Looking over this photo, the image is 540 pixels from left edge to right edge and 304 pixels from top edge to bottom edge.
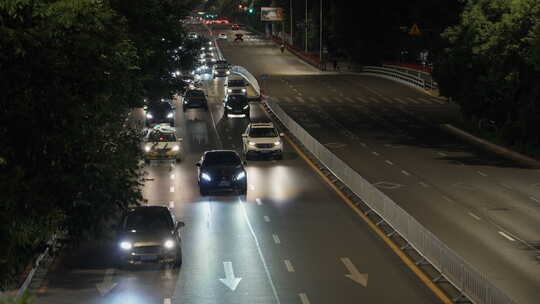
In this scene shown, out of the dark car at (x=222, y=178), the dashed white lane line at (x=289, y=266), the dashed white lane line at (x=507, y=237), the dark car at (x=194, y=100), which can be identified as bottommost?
the dark car at (x=194, y=100)

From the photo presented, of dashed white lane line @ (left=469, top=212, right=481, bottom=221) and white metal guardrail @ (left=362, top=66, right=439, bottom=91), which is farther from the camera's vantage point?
white metal guardrail @ (left=362, top=66, right=439, bottom=91)

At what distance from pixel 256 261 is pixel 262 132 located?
83.8 feet

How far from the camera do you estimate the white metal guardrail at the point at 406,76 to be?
9638 centimetres

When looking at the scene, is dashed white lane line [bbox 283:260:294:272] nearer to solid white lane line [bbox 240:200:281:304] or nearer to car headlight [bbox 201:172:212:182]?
solid white lane line [bbox 240:200:281:304]

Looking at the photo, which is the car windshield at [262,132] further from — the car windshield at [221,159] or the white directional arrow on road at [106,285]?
the white directional arrow on road at [106,285]

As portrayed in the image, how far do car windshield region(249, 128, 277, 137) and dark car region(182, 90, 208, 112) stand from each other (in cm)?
2644

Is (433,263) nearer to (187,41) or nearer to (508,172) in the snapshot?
(508,172)

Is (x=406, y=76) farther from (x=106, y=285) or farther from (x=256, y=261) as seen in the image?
(x=106, y=285)

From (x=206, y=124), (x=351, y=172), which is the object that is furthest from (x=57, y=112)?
(x=206, y=124)

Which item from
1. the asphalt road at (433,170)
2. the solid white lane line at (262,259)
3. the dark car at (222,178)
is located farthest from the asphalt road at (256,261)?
the asphalt road at (433,170)

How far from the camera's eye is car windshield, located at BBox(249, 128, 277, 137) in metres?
54.3

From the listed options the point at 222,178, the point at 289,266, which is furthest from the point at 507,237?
Answer: the point at 222,178

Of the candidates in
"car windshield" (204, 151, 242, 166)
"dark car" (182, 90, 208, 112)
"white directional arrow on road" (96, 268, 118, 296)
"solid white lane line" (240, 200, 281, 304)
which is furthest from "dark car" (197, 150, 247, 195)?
"dark car" (182, 90, 208, 112)

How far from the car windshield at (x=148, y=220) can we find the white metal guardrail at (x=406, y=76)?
6183cm
